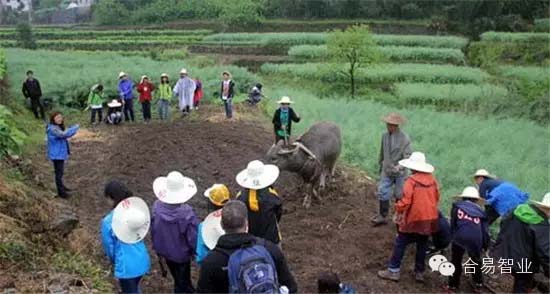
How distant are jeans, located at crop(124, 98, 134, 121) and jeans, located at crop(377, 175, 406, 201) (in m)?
9.96

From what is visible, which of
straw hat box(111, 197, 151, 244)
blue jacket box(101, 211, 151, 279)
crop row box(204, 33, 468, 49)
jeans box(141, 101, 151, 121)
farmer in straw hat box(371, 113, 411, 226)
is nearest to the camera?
straw hat box(111, 197, 151, 244)

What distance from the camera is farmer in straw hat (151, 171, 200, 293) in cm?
570

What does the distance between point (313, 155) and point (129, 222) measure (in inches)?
179

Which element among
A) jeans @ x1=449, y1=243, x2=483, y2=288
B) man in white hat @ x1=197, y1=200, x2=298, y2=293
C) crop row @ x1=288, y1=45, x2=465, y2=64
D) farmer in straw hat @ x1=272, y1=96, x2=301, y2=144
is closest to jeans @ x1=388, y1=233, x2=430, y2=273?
jeans @ x1=449, y1=243, x2=483, y2=288

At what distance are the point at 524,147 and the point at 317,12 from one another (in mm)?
46751

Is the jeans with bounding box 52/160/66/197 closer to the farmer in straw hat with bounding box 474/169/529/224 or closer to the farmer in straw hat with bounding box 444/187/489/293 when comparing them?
the farmer in straw hat with bounding box 444/187/489/293

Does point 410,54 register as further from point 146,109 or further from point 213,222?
point 213,222

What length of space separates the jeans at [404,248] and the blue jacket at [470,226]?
404 millimetres

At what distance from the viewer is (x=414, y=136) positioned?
1644 cm

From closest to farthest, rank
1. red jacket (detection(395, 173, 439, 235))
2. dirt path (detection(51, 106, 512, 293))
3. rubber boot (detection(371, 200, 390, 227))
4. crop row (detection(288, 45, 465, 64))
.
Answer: red jacket (detection(395, 173, 439, 235)) < dirt path (detection(51, 106, 512, 293)) < rubber boot (detection(371, 200, 390, 227)) < crop row (detection(288, 45, 465, 64))

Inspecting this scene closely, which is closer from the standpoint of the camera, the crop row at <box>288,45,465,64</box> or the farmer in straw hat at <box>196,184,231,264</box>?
the farmer in straw hat at <box>196,184,231,264</box>

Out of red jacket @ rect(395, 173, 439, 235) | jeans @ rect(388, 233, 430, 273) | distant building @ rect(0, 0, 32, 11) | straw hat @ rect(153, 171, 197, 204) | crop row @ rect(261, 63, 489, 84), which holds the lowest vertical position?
crop row @ rect(261, 63, 489, 84)

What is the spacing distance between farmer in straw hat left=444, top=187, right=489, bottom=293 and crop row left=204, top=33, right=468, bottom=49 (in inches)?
1501

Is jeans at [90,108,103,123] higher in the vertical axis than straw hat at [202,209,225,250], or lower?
lower
